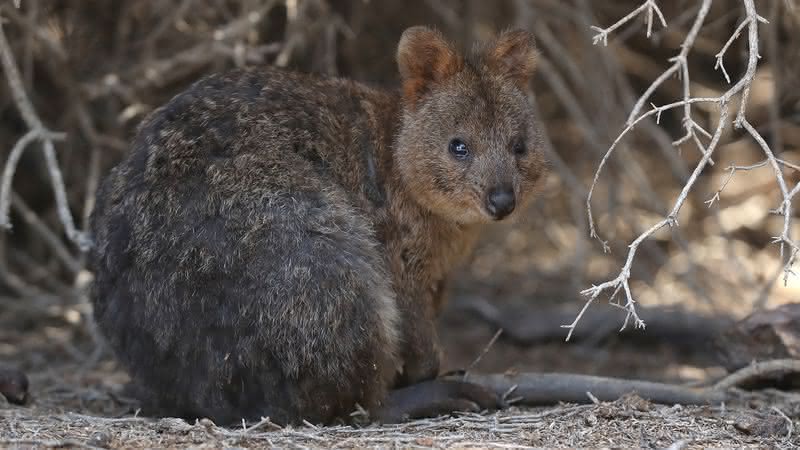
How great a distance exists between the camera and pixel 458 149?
17.4 feet

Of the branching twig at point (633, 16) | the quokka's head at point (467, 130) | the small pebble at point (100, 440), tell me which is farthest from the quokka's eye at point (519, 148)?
the small pebble at point (100, 440)

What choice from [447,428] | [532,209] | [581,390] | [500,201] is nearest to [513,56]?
[500,201]

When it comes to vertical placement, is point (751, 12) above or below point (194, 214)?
above

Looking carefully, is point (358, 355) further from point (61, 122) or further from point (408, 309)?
point (61, 122)

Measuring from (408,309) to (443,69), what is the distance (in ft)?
4.29

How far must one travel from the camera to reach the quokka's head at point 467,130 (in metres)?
5.18

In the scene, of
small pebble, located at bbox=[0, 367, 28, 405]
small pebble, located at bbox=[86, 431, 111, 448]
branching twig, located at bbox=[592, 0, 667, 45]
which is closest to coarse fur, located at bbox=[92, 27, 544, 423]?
small pebble, located at bbox=[86, 431, 111, 448]

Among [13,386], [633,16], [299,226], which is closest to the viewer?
[633,16]

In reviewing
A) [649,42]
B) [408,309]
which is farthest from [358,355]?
[649,42]

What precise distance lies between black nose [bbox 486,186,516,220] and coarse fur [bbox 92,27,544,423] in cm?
4

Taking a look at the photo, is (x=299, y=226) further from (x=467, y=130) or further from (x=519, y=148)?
(x=519, y=148)

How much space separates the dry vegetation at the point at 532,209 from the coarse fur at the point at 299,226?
0.28m

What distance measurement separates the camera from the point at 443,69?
213 inches

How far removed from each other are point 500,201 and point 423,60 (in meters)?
0.95
